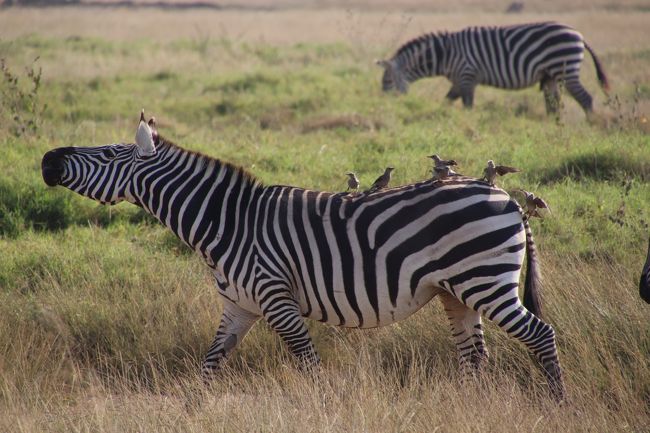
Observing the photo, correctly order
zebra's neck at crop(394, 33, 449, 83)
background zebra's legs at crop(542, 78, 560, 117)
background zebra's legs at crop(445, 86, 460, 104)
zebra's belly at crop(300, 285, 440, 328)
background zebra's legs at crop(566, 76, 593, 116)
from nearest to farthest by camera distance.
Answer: zebra's belly at crop(300, 285, 440, 328) < background zebra's legs at crop(542, 78, 560, 117) < background zebra's legs at crop(566, 76, 593, 116) < background zebra's legs at crop(445, 86, 460, 104) < zebra's neck at crop(394, 33, 449, 83)

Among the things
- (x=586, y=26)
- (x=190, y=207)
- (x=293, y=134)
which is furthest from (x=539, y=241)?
(x=586, y=26)

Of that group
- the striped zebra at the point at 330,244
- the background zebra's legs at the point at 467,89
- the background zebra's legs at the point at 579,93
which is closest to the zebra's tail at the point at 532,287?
the striped zebra at the point at 330,244

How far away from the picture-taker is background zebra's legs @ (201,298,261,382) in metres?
5.80

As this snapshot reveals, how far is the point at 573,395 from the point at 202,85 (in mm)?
13127

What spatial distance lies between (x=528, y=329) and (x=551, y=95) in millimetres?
9663

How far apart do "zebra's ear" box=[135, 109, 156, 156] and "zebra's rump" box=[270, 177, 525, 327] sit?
1.04m

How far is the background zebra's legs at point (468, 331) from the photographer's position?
561cm

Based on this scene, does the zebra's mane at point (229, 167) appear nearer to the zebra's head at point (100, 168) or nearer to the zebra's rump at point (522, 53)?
the zebra's head at point (100, 168)

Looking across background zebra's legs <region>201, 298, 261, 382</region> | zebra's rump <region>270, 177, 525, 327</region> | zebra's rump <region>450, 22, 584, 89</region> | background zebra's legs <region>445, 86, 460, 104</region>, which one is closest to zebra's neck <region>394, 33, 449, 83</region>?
zebra's rump <region>450, 22, 584, 89</region>

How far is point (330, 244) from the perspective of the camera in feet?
17.9

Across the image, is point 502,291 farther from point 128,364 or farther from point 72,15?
point 72,15

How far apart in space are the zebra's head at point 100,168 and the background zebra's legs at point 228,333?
1.09 meters

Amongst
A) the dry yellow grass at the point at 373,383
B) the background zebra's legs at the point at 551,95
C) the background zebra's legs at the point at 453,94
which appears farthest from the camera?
the background zebra's legs at the point at 453,94

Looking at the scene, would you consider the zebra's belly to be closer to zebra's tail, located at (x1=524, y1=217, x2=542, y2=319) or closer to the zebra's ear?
zebra's tail, located at (x1=524, y1=217, x2=542, y2=319)
